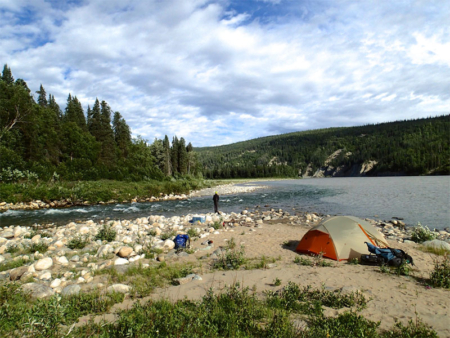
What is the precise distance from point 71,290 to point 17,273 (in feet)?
8.91

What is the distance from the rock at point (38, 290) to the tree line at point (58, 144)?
3354cm

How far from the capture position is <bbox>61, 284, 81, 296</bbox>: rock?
6117mm

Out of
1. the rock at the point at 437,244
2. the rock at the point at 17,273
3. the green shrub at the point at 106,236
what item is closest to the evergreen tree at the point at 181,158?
the green shrub at the point at 106,236

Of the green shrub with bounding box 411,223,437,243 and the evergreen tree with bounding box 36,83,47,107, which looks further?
the evergreen tree with bounding box 36,83,47,107

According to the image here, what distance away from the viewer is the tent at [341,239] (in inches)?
363

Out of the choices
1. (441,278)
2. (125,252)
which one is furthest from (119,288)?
(441,278)

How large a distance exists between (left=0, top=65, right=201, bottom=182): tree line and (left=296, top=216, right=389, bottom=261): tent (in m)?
37.3

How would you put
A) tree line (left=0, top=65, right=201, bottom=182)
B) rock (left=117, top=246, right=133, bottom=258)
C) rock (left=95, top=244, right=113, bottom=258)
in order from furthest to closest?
1. tree line (left=0, top=65, right=201, bottom=182)
2. rock (left=95, top=244, right=113, bottom=258)
3. rock (left=117, top=246, right=133, bottom=258)

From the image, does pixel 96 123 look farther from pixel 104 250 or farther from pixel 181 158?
pixel 104 250

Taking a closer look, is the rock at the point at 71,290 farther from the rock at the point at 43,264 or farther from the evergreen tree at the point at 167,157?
the evergreen tree at the point at 167,157

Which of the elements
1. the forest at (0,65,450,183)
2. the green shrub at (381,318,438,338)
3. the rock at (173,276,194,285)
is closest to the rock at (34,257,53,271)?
→ the rock at (173,276,194,285)

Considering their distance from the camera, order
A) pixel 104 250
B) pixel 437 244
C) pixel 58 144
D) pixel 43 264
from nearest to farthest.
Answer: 1. pixel 43 264
2. pixel 104 250
3. pixel 437 244
4. pixel 58 144

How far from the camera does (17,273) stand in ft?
24.7

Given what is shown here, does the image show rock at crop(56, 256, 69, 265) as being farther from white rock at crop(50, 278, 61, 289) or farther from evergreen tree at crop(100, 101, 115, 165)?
evergreen tree at crop(100, 101, 115, 165)
